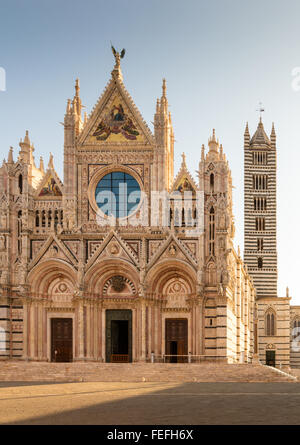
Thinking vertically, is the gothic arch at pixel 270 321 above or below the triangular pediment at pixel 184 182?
below

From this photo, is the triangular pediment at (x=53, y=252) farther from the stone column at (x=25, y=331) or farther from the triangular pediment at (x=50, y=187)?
the triangular pediment at (x=50, y=187)

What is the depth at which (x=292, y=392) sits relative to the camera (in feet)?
88.7

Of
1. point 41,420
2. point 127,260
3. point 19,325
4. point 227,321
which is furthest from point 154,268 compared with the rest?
point 41,420

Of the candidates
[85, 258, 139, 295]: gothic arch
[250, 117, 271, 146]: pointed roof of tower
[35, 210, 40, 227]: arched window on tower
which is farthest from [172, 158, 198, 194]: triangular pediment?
[250, 117, 271, 146]: pointed roof of tower

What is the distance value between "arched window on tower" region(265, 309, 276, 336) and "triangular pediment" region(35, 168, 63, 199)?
117 ft

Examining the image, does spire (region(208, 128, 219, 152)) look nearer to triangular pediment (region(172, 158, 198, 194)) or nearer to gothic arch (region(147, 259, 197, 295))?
triangular pediment (region(172, 158, 198, 194))

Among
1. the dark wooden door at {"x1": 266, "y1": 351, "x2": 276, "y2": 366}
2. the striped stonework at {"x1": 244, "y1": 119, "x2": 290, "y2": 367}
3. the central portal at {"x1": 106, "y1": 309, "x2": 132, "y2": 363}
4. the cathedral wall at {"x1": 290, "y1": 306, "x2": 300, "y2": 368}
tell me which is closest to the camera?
the central portal at {"x1": 106, "y1": 309, "x2": 132, "y2": 363}

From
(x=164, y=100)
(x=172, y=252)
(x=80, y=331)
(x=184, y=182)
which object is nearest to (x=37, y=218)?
(x=80, y=331)

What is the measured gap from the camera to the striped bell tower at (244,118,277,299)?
76188 millimetres

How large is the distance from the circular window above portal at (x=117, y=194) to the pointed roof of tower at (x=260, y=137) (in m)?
38.7

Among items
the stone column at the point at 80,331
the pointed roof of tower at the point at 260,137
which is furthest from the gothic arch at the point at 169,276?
the pointed roof of tower at the point at 260,137

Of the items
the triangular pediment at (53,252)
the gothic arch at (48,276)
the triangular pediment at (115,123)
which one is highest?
the triangular pediment at (115,123)

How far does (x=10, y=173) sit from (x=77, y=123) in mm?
5376

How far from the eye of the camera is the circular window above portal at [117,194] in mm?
44469
